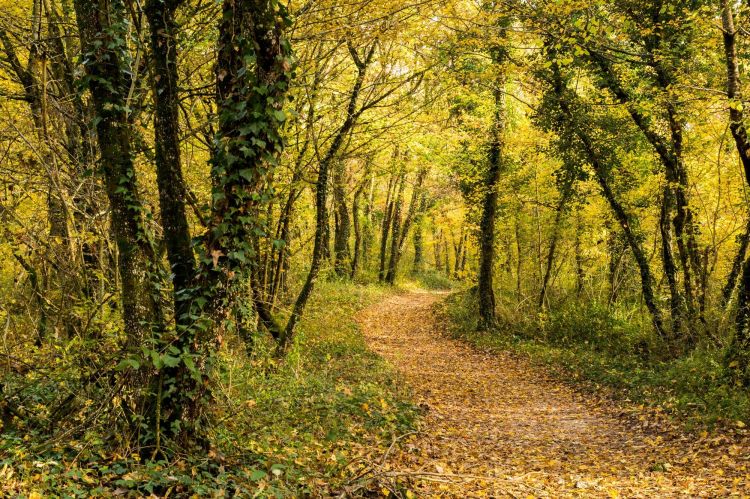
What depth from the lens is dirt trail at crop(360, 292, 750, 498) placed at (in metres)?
5.70

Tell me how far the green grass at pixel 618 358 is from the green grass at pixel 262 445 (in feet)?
13.3

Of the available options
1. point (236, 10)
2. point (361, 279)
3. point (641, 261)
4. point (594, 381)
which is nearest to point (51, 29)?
point (236, 10)

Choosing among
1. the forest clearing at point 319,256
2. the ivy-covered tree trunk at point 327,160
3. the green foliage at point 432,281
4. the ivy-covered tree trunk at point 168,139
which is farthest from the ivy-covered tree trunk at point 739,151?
the green foliage at point 432,281

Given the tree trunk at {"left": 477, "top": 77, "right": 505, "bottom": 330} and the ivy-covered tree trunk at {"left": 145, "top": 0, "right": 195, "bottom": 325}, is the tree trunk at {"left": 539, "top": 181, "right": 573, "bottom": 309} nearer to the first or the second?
the tree trunk at {"left": 477, "top": 77, "right": 505, "bottom": 330}

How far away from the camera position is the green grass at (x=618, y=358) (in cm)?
807

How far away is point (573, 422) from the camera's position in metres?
8.80

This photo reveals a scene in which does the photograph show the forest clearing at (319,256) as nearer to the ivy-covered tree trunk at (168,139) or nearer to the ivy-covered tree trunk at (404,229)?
the ivy-covered tree trunk at (168,139)

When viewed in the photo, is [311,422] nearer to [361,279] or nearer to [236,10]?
[236,10]

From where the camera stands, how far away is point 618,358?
473 inches

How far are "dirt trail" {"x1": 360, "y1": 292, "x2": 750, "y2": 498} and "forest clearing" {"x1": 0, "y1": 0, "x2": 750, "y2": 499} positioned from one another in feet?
0.18

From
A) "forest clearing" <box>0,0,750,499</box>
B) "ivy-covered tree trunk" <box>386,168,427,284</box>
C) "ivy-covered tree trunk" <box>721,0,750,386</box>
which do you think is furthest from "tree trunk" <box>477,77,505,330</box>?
"ivy-covered tree trunk" <box>386,168,427,284</box>

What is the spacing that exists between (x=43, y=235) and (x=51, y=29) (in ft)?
8.78

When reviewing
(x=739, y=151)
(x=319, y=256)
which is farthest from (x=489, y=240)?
(x=739, y=151)

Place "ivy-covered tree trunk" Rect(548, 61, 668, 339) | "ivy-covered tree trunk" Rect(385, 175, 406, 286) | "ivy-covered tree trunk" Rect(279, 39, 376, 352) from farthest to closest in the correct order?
"ivy-covered tree trunk" Rect(385, 175, 406, 286), "ivy-covered tree trunk" Rect(548, 61, 668, 339), "ivy-covered tree trunk" Rect(279, 39, 376, 352)
